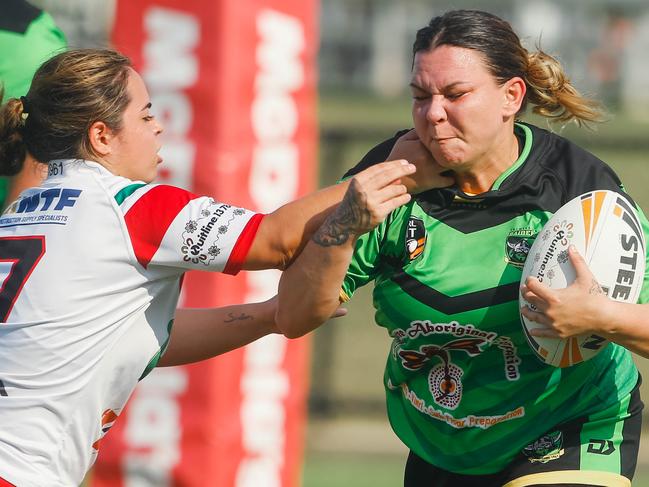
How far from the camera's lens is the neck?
357cm

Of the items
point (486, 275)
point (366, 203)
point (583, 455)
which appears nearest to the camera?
point (366, 203)

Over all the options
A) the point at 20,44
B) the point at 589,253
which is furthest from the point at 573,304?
the point at 20,44

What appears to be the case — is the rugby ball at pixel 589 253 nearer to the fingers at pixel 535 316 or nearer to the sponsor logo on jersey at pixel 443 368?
the fingers at pixel 535 316

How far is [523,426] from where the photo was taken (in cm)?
366

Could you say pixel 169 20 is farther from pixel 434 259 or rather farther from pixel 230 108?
pixel 434 259

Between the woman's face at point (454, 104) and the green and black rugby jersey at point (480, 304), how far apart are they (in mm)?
166

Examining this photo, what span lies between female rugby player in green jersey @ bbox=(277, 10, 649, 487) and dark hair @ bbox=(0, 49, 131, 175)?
750 millimetres

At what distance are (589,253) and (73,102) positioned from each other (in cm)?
149

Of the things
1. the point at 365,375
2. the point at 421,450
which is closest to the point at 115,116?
the point at 421,450

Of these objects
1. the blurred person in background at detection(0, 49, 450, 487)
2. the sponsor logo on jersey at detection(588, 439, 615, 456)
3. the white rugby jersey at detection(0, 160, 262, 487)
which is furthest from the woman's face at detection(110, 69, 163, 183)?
the sponsor logo on jersey at detection(588, 439, 615, 456)

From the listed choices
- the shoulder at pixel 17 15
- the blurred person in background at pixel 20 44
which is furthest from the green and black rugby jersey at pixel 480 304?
the shoulder at pixel 17 15

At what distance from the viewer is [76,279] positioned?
302cm

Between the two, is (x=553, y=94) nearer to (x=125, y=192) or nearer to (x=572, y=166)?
(x=572, y=166)

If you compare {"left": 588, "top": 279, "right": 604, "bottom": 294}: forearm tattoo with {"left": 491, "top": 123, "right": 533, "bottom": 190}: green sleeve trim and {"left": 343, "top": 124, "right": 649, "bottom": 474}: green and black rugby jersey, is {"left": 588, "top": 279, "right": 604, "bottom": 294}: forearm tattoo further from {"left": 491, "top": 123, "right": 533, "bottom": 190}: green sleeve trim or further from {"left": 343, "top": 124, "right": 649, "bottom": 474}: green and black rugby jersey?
{"left": 491, "top": 123, "right": 533, "bottom": 190}: green sleeve trim
